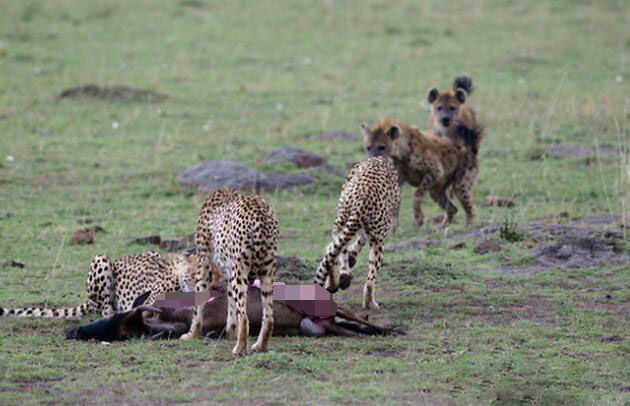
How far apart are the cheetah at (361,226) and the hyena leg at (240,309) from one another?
49.4 inches

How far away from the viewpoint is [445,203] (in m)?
11.3

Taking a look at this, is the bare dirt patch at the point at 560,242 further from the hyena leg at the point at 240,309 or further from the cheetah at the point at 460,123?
the hyena leg at the point at 240,309

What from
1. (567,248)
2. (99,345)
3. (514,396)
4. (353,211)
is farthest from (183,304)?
(567,248)

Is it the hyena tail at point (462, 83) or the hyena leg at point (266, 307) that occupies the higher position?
the hyena tail at point (462, 83)

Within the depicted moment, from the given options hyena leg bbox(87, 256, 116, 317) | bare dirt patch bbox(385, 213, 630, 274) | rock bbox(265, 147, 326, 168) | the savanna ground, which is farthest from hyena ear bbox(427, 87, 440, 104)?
hyena leg bbox(87, 256, 116, 317)

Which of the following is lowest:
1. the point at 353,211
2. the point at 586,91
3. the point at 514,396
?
the point at 514,396

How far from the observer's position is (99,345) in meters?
6.77

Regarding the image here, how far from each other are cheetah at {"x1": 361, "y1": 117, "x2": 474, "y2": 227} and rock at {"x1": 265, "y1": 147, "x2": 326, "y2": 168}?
1796 mm

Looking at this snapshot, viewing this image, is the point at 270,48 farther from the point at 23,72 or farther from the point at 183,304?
the point at 183,304

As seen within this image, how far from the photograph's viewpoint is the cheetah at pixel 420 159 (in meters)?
11.0

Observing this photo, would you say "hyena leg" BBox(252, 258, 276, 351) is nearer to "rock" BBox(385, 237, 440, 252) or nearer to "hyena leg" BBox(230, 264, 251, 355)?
"hyena leg" BBox(230, 264, 251, 355)

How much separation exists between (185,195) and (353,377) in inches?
241

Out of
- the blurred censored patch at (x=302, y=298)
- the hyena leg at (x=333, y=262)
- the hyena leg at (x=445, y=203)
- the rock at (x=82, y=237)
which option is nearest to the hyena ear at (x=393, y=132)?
the hyena leg at (x=445, y=203)

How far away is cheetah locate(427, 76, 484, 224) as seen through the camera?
11375 mm
